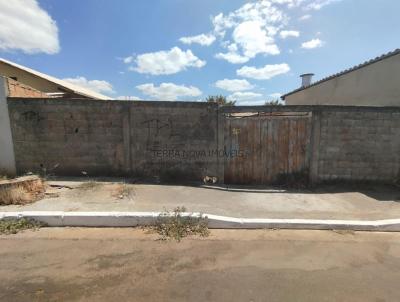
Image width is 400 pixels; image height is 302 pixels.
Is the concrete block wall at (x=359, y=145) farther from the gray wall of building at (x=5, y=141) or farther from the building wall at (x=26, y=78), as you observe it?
the building wall at (x=26, y=78)

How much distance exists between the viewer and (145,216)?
454cm

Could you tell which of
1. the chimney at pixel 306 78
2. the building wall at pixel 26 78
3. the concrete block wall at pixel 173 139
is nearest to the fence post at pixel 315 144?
the concrete block wall at pixel 173 139

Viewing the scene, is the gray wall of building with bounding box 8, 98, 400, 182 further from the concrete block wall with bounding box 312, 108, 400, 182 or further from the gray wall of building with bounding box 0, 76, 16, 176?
the gray wall of building with bounding box 0, 76, 16, 176

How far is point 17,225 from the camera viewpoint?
437cm

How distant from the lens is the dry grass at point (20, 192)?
16.8 feet

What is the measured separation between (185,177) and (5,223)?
389 centimetres

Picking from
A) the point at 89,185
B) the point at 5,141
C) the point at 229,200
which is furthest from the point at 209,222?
the point at 5,141

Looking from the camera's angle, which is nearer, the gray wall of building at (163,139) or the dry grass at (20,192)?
the dry grass at (20,192)

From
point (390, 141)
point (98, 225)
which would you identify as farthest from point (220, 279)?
point (390, 141)

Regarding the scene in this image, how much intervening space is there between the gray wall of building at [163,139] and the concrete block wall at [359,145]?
0.02 meters

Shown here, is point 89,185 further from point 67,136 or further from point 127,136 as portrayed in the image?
point 67,136

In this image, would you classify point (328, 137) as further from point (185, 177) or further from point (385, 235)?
point (185, 177)

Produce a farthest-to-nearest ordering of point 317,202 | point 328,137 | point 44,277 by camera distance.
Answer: point 328,137, point 317,202, point 44,277

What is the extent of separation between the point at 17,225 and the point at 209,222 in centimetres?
320
